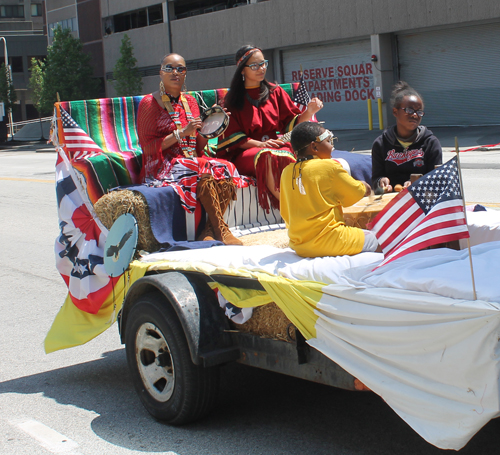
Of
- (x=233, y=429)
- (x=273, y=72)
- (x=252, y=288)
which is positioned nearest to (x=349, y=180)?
(x=252, y=288)

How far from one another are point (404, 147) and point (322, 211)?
1.84 metres

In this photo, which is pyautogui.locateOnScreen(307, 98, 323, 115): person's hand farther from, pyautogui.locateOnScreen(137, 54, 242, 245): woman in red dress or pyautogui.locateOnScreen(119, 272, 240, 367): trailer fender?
pyautogui.locateOnScreen(119, 272, 240, 367): trailer fender

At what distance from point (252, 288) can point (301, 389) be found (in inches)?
45.6

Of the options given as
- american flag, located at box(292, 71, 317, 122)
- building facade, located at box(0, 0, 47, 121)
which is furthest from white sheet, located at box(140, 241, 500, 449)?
A: building facade, located at box(0, 0, 47, 121)

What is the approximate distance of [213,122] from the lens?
5406 mm

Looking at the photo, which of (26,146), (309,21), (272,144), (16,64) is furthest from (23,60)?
(272,144)

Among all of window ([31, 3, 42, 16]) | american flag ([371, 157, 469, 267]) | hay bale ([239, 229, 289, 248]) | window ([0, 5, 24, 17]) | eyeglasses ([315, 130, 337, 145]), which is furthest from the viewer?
window ([31, 3, 42, 16])

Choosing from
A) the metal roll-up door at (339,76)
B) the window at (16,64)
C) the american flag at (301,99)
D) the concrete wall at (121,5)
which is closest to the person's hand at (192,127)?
the american flag at (301,99)

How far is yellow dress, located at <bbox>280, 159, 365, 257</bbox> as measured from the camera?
13.0 feet

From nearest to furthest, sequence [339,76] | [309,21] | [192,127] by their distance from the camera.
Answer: [192,127], [309,21], [339,76]

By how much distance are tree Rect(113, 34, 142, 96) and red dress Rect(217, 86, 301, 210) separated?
108 ft

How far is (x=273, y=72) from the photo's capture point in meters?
32.4

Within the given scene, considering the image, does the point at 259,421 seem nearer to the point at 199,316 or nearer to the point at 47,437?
the point at 199,316

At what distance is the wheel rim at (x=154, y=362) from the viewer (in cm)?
399
